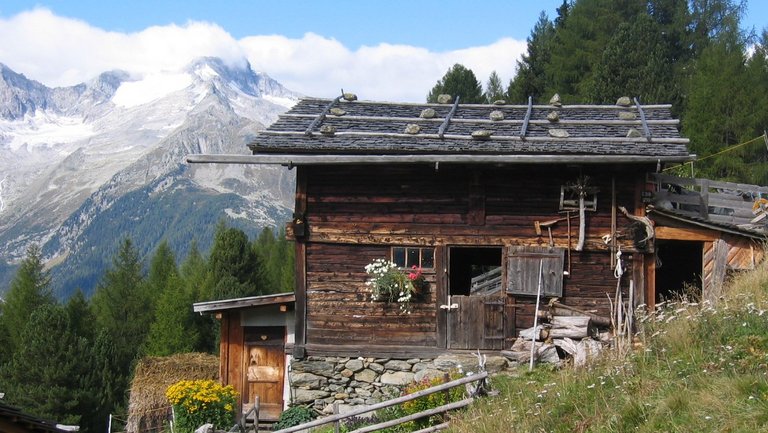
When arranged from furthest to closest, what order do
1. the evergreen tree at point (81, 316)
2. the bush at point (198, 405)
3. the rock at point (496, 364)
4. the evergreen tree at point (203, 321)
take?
the evergreen tree at point (81, 316) → the evergreen tree at point (203, 321) → the bush at point (198, 405) → the rock at point (496, 364)

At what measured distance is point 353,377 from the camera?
1598 centimetres

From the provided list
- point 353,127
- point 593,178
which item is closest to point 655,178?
point 593,178

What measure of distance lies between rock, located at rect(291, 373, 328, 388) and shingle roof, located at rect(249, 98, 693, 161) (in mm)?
4239

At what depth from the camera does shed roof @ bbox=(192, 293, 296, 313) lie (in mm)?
16406

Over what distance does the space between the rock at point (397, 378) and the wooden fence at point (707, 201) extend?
18.9 ft

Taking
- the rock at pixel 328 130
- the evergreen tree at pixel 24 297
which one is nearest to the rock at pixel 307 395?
the rock at pixel 328 130

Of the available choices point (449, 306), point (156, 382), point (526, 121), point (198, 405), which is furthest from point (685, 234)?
point (156, 382)

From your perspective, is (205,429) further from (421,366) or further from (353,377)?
(421,366)

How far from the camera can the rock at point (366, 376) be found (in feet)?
52.1

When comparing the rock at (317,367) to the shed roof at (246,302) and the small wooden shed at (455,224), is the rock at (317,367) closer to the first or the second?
the small wooden shed at (455,224)

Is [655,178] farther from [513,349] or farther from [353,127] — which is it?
[353,127]

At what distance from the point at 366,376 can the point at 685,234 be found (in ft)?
21.3

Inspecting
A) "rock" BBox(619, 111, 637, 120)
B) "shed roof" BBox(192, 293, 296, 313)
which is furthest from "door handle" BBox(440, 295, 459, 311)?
"rock" BBox(619, 111, 637, 120)

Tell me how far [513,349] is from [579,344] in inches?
49.1
